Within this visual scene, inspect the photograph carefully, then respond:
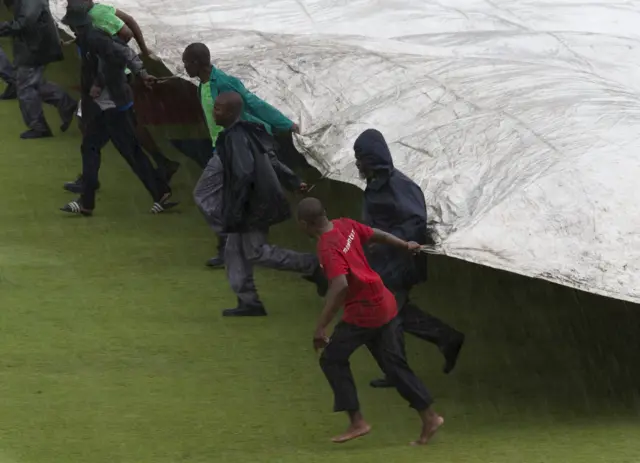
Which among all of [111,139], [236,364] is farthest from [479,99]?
[111,139]

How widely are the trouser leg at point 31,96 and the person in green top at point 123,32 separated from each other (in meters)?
1.45

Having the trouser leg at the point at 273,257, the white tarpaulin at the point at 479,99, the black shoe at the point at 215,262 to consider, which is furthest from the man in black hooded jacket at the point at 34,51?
the trouser leg at the point at 273,257

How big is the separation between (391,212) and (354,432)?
48.9 inches

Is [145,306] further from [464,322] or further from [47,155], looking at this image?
[47,155]

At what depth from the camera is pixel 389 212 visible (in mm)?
7273

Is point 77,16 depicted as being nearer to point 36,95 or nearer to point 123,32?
point 123,32

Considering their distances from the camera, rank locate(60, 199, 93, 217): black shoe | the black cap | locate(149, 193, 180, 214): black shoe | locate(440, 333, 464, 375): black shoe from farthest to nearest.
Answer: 1. locate(149, 193, 180, 214): black shoe
2. locate(60, 199, 93, 217): black shoe
3. the black cap
4. locate(440, 333, 464, 375): black shoe

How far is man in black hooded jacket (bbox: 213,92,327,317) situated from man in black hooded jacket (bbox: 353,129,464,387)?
1.36 metres

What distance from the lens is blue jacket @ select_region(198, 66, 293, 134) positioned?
30.9 ft

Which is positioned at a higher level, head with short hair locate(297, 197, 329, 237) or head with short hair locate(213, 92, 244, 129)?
head with short hair locate(297, 197, 329, 237)

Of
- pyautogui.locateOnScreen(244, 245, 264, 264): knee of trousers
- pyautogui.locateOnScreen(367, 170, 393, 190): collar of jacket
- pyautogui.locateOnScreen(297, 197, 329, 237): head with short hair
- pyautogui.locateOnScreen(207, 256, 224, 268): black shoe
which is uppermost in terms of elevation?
pyautogui.locateOnScreen(297, 197, 329, 237): head with short hair

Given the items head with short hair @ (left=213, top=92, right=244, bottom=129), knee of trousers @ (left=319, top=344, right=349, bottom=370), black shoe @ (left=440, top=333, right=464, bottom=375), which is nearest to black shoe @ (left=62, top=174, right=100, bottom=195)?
head with short hair @ (left=213, top=92, right=244, bottom=129)

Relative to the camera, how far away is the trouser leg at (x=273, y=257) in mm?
8812

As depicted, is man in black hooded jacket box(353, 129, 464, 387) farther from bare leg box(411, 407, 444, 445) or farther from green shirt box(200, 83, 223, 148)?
green shirt box(200, 83, 223, 148)
